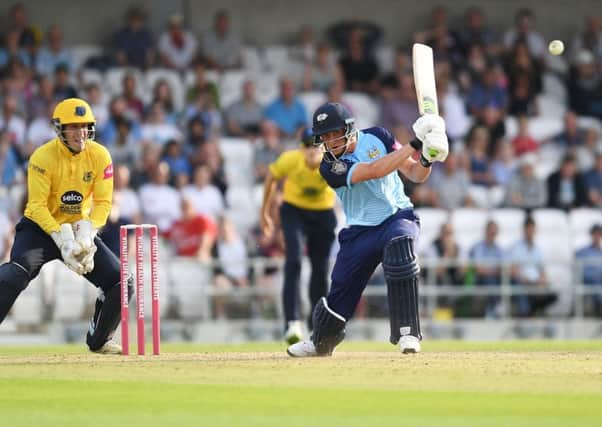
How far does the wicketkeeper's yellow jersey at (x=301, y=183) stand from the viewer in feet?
45.1

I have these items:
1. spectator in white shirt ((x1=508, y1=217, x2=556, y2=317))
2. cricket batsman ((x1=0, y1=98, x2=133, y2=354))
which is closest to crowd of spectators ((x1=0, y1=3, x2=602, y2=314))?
spectator in white shirt ((x1=508, y1=217, x2=556, y2=317))

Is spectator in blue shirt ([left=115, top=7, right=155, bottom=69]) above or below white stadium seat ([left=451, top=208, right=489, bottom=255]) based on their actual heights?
above

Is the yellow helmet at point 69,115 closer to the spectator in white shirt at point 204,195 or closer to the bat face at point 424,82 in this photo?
the bat face at point 424,82

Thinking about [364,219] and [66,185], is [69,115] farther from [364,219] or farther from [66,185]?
[364,219]

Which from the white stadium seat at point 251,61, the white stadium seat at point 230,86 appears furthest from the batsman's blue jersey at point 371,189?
the white stadium seat at point 251,61

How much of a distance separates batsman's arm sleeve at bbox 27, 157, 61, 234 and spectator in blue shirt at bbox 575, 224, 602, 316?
8.15m

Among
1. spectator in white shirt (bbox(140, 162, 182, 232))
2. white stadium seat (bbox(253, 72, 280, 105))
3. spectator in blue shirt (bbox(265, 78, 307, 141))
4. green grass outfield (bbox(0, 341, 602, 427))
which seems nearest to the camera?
green grass outfield (bbox(0, 341, 602, 427))

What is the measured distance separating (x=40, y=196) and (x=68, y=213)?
303 mm

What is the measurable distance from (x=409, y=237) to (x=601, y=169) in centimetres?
949

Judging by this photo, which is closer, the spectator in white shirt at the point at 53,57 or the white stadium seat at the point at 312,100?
the spectator in white shirt at the point at 53,57

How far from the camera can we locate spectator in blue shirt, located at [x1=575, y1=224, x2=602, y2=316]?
56.6ft

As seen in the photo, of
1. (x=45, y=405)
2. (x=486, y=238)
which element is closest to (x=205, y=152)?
(x=486, y=238)

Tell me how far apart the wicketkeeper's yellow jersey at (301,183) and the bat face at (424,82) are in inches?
112

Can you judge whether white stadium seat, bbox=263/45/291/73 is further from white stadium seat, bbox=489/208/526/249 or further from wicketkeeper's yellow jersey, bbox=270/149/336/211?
wicketkeeper's yellow jersey, bbox=270/149/336/211
